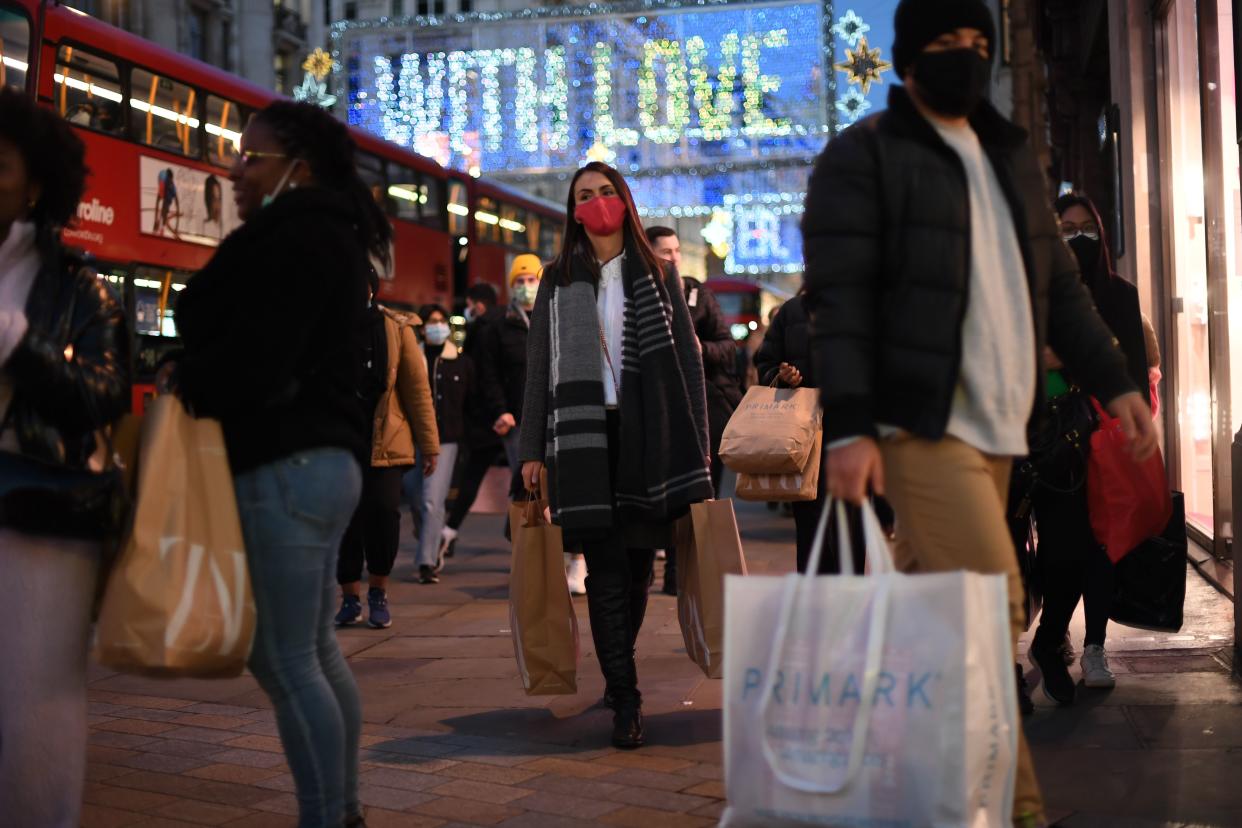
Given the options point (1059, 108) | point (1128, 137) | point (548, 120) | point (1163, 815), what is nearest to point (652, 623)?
point (1163, 815)

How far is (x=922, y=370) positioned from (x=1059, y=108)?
18.7 metres

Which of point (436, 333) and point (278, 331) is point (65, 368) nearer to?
point (278, 331)

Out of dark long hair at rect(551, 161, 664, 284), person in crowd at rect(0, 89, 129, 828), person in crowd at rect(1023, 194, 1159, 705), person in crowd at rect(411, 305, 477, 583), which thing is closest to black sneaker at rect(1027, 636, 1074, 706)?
person in crowd at rect(1023, 194, 1159, 705)

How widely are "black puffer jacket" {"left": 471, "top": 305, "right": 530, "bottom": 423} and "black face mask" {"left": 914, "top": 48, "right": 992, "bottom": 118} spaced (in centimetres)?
692

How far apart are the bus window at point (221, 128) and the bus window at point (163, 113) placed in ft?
0.63

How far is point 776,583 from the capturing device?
299 cm

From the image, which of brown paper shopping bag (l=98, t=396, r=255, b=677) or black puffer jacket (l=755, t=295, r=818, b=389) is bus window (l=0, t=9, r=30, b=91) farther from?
brown paper shopping bag (l=98, t=396, r=255, b=677)

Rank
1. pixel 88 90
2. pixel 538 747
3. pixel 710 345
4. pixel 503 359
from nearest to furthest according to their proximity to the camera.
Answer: pixel 538 747, pixel 710 345, pixel 503 359, pixel 88 90

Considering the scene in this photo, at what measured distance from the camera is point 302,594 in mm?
3355

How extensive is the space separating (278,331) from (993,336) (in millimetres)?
1466

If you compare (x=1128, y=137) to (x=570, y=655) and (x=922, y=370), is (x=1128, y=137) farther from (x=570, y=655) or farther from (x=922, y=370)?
(x=922, y=370)

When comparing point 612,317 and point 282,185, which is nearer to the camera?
point 282,185

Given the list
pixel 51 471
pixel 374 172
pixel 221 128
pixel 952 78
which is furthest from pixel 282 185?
pixel 374 172

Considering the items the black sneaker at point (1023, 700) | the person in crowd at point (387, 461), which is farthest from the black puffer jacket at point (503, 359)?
the black sneaker at point (1023, 700)
